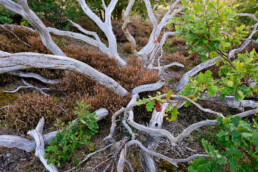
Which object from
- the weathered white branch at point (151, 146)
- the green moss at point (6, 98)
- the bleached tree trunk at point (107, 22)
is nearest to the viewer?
the weathered white branch at point (151, 146)

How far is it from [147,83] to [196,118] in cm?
159

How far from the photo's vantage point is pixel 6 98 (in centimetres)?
342

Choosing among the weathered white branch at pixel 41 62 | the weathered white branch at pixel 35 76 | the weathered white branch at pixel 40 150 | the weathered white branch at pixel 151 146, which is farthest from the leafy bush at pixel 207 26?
the weathered white branch at pixel 35 76

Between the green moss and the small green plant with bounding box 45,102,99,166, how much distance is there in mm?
1828

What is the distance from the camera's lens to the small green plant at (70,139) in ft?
7.36

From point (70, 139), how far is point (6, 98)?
2.31 meters

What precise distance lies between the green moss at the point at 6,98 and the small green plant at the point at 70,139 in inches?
72.0

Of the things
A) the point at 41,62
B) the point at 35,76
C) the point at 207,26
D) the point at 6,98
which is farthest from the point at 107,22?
the point at 207,26

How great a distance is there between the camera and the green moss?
10.8ft

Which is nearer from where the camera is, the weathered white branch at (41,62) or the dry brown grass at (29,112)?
the weathered white branch at (41,62)

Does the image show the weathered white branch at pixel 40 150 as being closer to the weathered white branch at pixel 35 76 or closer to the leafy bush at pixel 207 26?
the weathered white branch at pixel 35 76

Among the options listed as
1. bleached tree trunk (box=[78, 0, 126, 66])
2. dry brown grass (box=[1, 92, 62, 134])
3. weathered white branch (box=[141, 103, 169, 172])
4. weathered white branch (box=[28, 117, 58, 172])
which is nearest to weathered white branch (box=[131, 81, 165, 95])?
weathered white branch (box=[141, 103, 169, 172])

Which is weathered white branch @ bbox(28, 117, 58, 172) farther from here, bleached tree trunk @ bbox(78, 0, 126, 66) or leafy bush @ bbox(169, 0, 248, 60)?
bleached tree trunk @ bbox(78, 0, 126, 66)

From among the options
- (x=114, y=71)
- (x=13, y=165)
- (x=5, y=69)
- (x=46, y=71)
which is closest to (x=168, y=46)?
(x=114, y=71)
